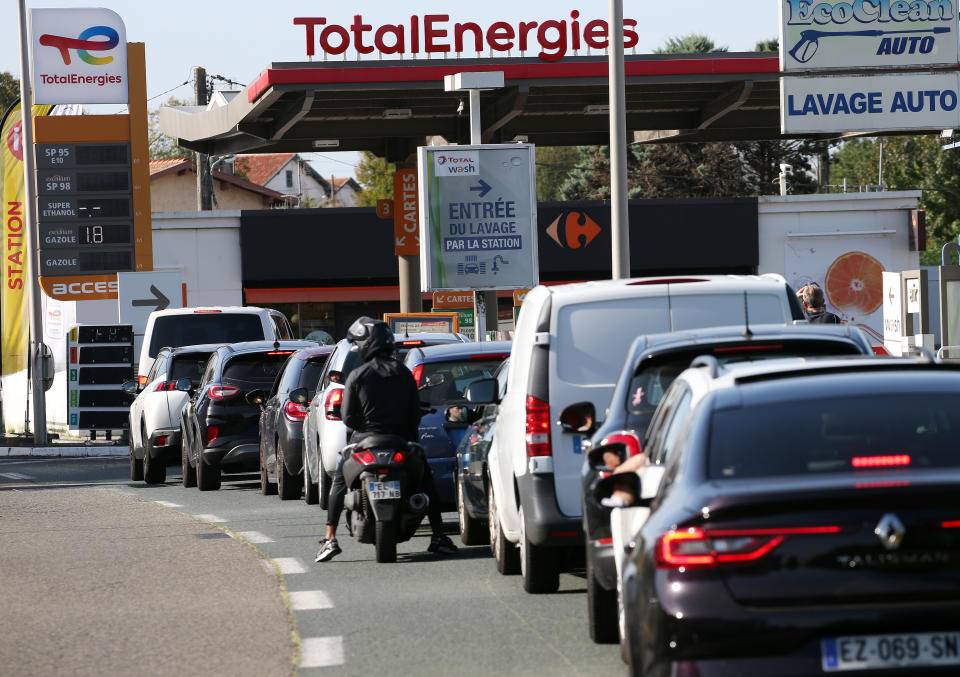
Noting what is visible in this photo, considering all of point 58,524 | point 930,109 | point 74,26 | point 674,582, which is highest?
point 74,26

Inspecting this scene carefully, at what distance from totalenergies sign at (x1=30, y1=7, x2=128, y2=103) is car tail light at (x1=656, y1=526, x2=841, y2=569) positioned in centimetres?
3033

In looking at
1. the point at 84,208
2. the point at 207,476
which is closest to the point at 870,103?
the point at 84,208

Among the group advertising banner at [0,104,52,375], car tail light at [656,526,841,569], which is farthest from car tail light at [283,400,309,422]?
advertising banner at [0,104,52,375]

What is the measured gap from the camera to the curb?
96.3ft

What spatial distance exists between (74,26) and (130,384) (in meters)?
14.7

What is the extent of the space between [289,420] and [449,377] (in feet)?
12.1

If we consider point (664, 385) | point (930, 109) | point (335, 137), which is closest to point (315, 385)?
point (664, 385)

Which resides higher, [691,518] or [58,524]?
[691,518]

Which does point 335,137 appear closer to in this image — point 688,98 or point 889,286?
point 688,98

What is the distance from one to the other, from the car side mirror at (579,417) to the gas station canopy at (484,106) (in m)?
22.7

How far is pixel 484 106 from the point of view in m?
35.0

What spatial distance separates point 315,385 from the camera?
18.0 metres

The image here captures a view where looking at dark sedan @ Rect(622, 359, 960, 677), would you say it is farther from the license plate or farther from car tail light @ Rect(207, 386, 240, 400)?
car tail light @ Rect(207, 386, 240, 400)

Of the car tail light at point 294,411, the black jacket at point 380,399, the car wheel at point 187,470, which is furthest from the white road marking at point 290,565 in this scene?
the car wheel at point 187,470
